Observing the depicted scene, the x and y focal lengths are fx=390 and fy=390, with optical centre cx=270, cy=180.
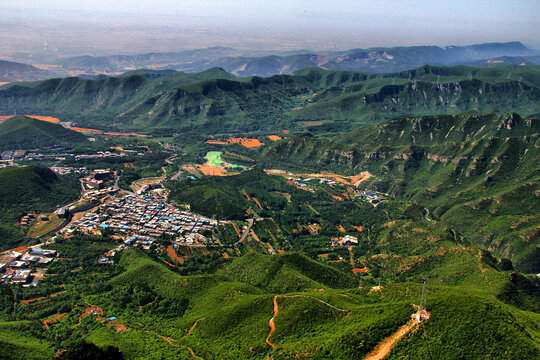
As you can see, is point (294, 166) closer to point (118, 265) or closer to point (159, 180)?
point (159, 180)

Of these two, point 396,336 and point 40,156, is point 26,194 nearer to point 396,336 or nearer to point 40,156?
point 40,156

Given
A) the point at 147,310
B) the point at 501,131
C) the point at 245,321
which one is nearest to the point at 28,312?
the point at 147,310

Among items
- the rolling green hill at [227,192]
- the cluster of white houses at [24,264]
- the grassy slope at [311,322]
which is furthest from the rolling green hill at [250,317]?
the rolling green hill at [227,192]

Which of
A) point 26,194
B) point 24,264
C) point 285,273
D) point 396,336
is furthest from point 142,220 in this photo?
point 396,336

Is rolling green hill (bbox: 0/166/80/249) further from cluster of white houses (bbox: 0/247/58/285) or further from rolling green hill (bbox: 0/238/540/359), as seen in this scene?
rolling green hill (bbox: 0/238/540/359)

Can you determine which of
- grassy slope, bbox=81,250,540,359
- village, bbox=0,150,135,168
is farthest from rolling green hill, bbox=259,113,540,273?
village, bbox=0,150,135,168
